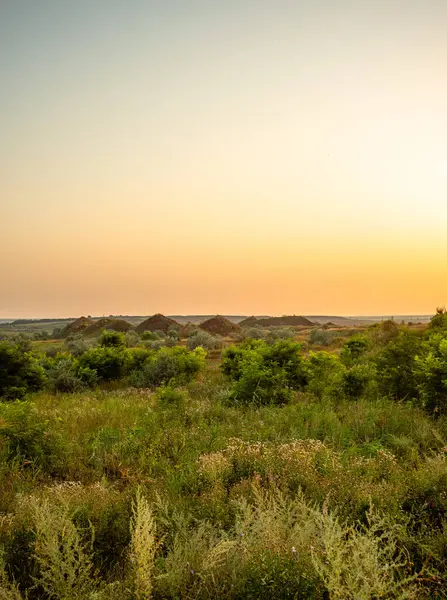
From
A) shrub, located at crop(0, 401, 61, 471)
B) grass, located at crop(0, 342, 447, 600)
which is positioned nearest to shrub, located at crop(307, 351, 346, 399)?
grass, located at crop(0, 342, 447, 600)

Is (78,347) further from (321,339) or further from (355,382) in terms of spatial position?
(355,382)

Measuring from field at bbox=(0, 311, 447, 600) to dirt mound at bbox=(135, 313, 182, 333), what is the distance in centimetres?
4106

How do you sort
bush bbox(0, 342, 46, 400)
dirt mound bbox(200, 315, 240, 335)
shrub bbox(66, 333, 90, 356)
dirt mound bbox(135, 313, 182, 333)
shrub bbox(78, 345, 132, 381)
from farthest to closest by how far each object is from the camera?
1. dirt mound bbox(135, 313, 182, 333)
2. dirt mound bbox(200, 315, 240, 335)
3. shrub bbox(66, 333, 90, 356)
4. shrub bbox(78, 345, 132, 381)
5. bush bbox(0, 342, 46, 400)

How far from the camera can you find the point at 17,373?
Answer: 14633 mm

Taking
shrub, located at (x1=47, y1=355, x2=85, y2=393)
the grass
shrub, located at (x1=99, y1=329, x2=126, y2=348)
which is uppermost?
shrub, located at (x1=99, y1=329, x2=126, y2=348)

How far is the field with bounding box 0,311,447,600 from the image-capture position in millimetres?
3061

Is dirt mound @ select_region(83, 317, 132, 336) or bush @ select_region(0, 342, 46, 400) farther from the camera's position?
dirt mound @ select_region(83, 317, 132, 336)

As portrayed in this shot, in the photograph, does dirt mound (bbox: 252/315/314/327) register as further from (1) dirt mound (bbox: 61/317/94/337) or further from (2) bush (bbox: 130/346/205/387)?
(2) bush (bbox: 130/346/205/387)

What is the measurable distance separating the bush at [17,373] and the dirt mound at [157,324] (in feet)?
132

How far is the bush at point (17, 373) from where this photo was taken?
14133 mm

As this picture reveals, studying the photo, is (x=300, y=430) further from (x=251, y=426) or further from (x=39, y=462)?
(x=39, y=462)

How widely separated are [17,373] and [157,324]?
143 feet

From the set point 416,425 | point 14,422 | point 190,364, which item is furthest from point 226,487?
point 190,364

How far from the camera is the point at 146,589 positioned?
2.91 metres
